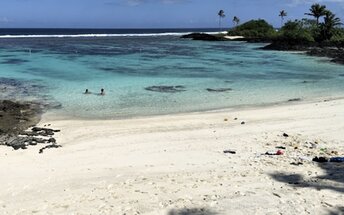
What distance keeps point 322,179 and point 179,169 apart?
10.1ft

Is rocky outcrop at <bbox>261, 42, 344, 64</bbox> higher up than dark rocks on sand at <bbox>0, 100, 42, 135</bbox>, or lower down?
higher up

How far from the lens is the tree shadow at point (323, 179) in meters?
8.02

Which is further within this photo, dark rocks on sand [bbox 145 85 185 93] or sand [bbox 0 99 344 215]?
dark rocks on sand [bbox 145 85 185 93]

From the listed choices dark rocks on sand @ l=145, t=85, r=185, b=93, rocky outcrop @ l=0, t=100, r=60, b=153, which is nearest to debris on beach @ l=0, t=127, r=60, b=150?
rocky outcrop @ l=0, t=100, r=60, b=153

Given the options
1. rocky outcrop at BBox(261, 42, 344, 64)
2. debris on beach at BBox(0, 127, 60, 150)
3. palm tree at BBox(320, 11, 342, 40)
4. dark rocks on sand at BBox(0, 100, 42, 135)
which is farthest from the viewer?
palm tree at BBox(320, 11, 342, 40)

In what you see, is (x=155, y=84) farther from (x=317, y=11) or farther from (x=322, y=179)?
(x=317, y=11)

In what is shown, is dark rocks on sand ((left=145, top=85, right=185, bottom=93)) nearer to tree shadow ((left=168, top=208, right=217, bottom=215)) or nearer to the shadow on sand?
the shadow on sand

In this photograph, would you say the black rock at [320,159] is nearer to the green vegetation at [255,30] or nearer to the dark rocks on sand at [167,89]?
the dark rocks on sand at [167,89]

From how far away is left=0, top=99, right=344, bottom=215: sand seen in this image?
743 centimetres

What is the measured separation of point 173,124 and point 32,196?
7.38m

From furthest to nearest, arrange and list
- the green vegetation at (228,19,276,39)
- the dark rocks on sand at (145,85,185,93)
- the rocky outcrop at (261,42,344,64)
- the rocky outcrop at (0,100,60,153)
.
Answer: the green vegetation at (228,19,276,39)
the rocky outcrop at (261,42,344,64)
the dark rocks on sand at (145,85,185,93)
the rocky outcrop at (0,100,60,153)

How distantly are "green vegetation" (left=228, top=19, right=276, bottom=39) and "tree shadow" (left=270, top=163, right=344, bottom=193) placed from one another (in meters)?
80.6

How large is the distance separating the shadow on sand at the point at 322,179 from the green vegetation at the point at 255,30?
80639 millimetres

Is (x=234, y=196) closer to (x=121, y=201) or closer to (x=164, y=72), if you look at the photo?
(x=121, y=201)
